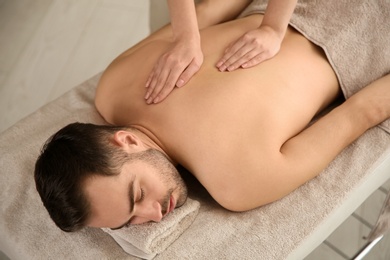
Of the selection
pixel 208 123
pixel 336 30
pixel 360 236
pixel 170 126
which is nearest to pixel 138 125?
pixel 170 126

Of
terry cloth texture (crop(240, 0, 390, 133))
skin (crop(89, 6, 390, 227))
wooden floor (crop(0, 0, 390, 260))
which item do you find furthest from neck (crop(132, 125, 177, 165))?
wooden floor (crop(0, 0, 390, 260))

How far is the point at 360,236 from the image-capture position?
1.68m

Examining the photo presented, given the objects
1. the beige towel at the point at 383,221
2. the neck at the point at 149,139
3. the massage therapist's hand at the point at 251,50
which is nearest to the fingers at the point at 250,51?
the massage therapist's hand at the point at 251,50

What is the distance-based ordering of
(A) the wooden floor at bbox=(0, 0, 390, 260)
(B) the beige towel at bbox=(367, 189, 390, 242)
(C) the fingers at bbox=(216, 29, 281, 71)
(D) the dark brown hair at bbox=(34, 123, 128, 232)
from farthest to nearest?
(A) the wooden floor at bbox=(0, 0, 390, 260)
(B) the beige towel at bbox=(367, 189, 390, 242)
(C) the fingers at bbox=(216, 29, 281, 71)
(D) the dark brown hair at bbox=(34, 123, 128, 232)

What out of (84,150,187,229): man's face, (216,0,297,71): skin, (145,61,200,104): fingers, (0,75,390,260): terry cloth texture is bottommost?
(0,75,390,260): terry cloth texture

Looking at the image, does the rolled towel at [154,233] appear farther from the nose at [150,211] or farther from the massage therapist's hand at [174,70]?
the massage therapist's hand at [174,70]

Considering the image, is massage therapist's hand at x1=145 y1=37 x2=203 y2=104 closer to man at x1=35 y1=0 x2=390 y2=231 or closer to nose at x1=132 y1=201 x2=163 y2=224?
man at x1=35 y1=0 x2=390 y2=231

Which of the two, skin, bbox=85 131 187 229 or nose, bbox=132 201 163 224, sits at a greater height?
skin, bbox=85 131 187 229

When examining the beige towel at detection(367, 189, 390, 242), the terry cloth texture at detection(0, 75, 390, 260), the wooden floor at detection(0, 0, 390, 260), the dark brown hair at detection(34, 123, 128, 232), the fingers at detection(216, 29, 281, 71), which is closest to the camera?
the dark brown hair at detection(34, 123, 128, 232)

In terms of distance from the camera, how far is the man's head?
42.3 inches

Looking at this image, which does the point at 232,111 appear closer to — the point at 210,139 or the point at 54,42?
the point at 210,139

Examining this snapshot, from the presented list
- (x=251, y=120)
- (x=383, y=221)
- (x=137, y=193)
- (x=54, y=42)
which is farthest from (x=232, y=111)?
(x=54, y=42)

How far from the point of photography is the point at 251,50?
4.25 feet

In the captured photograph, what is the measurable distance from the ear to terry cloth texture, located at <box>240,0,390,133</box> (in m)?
0.59
